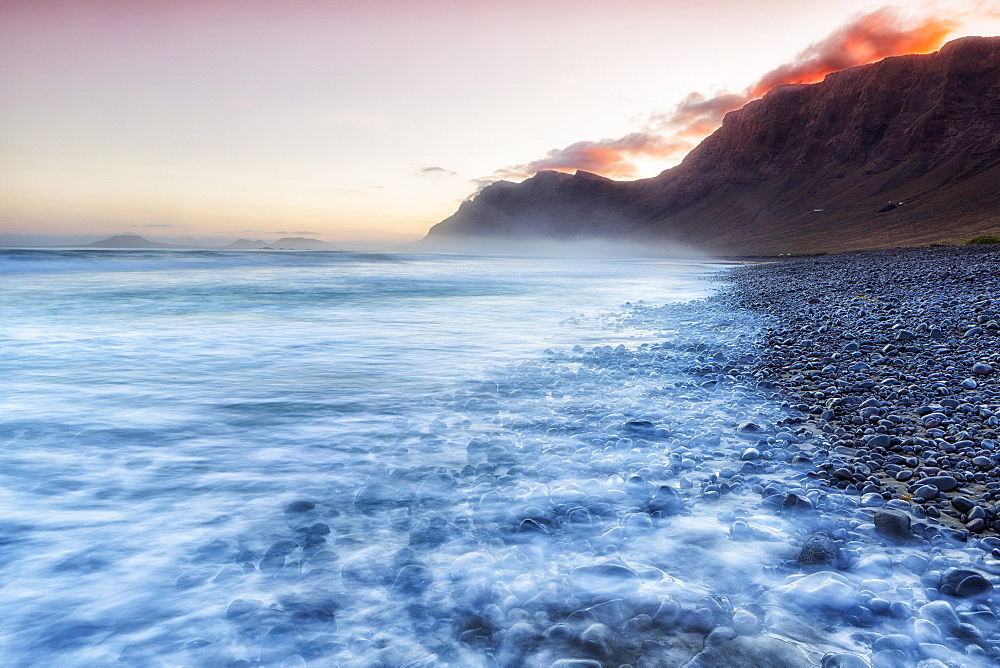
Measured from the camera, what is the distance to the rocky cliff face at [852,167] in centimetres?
7612

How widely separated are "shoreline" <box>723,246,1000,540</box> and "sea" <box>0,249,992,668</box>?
0.33 m

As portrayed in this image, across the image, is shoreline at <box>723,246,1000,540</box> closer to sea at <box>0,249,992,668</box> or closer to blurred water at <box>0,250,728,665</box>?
sea at <box>0,249,992,668</box>

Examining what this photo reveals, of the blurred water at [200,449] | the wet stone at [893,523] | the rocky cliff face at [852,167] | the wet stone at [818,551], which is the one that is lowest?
the blurred water at [200,449]

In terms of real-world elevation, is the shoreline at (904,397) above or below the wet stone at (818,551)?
above

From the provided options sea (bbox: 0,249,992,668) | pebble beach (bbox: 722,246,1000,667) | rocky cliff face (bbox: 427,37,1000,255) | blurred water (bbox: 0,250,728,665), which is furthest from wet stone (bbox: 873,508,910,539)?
rocky cliff face (bbox: 427,37,1000,255)

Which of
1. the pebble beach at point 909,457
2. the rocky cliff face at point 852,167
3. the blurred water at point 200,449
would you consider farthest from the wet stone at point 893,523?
the rocky cliff face at point 852,167

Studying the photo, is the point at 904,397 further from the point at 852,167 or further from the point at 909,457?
the point at 852,167

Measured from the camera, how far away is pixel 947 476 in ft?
9.97

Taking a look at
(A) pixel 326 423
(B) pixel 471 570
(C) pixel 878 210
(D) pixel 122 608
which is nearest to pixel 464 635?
(B) pixel 471 570

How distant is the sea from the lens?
220 centimetres

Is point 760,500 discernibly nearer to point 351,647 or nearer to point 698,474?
point 698,474

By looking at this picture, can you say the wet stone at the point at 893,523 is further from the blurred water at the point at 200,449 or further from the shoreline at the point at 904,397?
the blurred water at the point at 200,449

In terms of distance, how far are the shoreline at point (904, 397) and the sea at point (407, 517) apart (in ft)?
1.07

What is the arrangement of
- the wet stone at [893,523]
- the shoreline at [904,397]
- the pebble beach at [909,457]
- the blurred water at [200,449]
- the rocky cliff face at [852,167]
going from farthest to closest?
the rocky cliff face at [852,167] < the shoreline at [904,397] < the wet stone at [893,523] < the blurred water at [200,449] < the pebble beach at [909,457]
